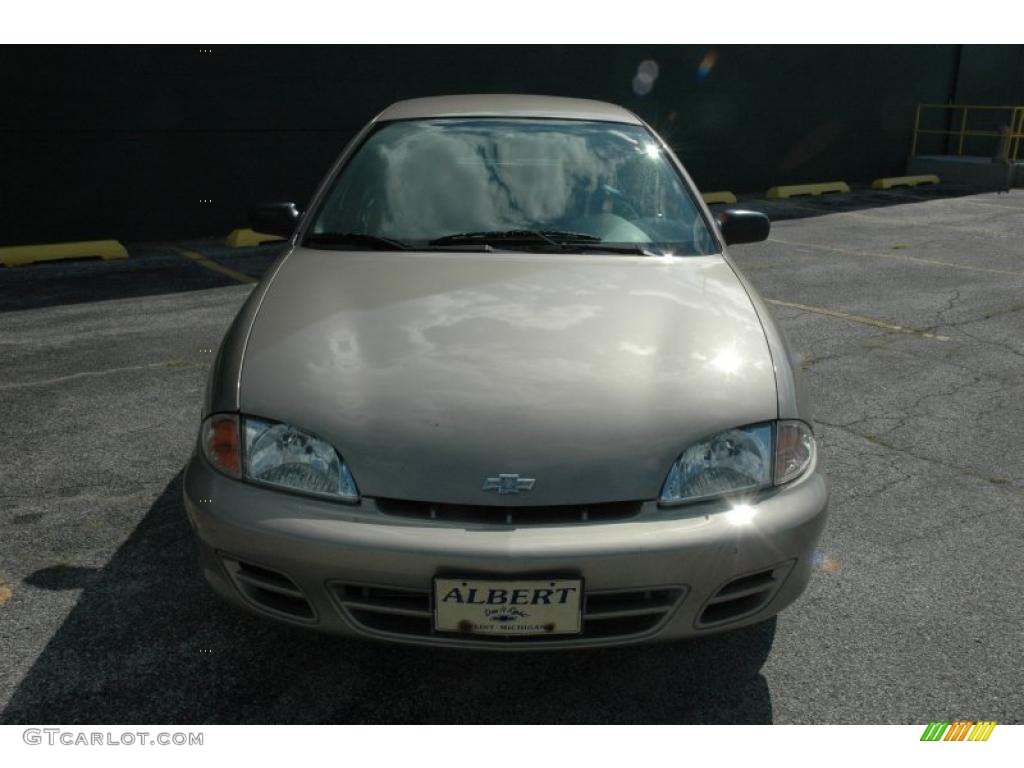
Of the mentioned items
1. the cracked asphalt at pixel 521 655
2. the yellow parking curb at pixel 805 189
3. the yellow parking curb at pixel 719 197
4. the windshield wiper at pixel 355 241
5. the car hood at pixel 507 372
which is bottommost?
the yellow parking curb at pixel 805 189

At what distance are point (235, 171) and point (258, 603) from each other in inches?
342

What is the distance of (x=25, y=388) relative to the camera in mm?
4773

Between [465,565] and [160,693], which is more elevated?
[465,565]

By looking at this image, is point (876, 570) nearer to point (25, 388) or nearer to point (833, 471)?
point (833, 471)

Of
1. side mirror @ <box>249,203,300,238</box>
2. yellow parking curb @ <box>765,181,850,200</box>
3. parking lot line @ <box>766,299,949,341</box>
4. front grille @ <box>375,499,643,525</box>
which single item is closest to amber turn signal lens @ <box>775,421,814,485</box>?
front grille @ <box>375,499,643,525</box>

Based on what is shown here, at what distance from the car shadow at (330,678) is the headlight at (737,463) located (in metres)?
0.47

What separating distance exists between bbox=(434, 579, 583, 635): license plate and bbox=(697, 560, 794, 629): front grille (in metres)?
0.35

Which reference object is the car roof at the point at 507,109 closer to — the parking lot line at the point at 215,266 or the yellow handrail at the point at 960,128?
the parking lot line at the point at 215,266

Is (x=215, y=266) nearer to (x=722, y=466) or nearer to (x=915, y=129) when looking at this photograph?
(x=722, y=466)

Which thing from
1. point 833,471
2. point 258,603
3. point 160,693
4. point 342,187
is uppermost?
point 342,187

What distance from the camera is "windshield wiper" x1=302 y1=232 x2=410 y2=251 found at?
122 inches

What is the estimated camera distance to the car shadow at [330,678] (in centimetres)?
226

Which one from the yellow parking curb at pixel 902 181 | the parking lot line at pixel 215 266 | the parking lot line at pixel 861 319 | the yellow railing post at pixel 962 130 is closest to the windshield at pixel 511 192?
the parking lot line at pixel 861 319
